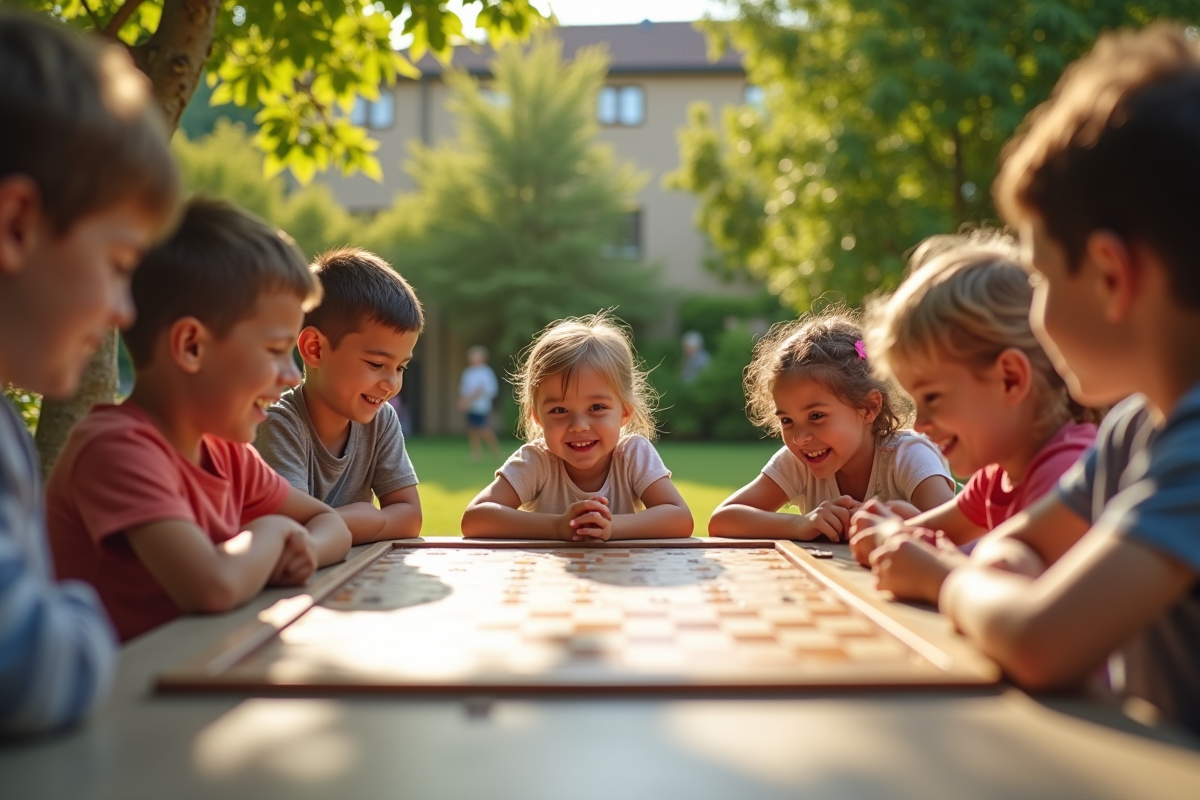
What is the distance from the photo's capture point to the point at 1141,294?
1.28 meters

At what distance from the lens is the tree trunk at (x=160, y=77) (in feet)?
12.9

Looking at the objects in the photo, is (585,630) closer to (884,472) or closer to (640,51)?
(884,472)

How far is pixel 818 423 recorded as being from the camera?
338 cm

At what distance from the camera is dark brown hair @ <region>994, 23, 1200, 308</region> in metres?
1.23

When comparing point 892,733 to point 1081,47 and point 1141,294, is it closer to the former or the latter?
point 1141,294

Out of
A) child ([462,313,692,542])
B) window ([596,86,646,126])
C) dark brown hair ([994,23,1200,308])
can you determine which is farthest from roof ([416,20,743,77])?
dark brown hair ([994,23,1200,308])

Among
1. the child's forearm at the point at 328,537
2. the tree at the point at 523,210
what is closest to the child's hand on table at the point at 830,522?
the child's forearm at the point at 328,537

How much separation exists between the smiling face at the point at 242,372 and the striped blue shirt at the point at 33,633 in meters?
0.80

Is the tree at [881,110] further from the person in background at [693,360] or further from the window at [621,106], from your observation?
the window at [621,106]

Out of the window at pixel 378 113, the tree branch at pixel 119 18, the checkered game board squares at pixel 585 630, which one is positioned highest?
the window at pixel 378 113

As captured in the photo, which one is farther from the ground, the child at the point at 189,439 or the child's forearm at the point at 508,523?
the child at the point at 189,439

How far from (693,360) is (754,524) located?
68.8 ft

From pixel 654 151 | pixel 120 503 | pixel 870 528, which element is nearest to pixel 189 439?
pixel 120 503

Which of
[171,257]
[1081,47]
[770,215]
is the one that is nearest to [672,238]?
[770,215]
